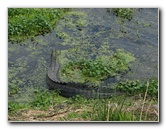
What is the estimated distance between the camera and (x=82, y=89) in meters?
5.26

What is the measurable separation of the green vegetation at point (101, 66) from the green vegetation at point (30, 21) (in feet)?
1.34

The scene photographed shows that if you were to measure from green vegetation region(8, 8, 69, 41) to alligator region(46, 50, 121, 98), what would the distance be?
1.02ft

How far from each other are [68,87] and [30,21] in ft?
2.46

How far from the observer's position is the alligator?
17.0 ft

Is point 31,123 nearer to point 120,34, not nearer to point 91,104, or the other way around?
point 91,104

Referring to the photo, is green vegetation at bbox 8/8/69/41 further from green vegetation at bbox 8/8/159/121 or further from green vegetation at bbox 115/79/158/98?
green vegetation at bbox 115/79/158/98

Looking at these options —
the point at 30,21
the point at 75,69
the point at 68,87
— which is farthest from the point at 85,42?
the point at 30,21

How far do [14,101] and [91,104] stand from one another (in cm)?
62

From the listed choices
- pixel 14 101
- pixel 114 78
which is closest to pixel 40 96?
pixel 14 101

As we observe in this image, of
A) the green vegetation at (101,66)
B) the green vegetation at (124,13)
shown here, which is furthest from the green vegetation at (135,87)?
the green vegetation at (124,13)

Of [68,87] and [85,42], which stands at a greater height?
[85,42]

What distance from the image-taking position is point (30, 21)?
5625 mm

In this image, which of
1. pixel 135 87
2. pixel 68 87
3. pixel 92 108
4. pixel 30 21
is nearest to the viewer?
pixel 92 108

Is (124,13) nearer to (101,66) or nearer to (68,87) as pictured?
(101,66)
